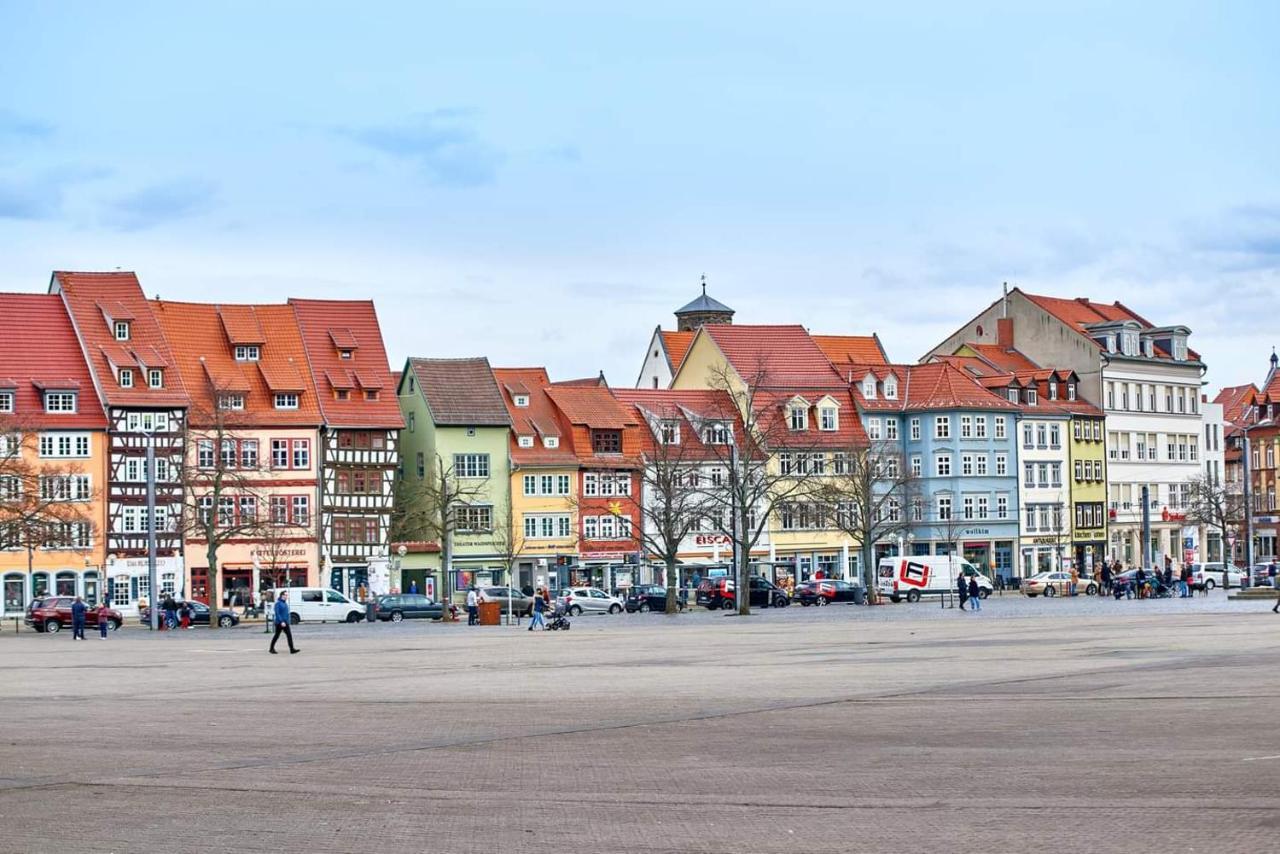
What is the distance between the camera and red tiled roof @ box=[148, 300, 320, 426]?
97812 millimetres

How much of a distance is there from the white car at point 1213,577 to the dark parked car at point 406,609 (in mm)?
42018

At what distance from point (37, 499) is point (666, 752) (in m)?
58.5

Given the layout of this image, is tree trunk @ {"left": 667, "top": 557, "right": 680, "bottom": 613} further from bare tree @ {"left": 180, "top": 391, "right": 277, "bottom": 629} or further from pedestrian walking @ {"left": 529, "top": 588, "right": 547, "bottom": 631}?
bare tree @ {"left": 180, "top": 391, "right": 277, "bottom": 629}

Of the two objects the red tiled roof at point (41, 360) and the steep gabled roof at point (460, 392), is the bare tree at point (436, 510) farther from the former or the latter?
the red tiled roof at point (41, 360)

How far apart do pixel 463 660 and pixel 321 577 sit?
56.7 m

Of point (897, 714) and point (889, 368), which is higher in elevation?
point (889, 368)

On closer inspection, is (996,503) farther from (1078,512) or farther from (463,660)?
(463,660)

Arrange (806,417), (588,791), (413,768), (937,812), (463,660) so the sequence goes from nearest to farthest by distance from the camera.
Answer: (937,812) → (588,791) → (413,768) → (463,660) → (806,417)

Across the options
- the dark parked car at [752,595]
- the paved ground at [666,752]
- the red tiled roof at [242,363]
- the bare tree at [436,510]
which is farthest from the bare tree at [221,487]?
the paved ground at [666,752]

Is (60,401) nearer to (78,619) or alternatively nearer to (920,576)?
(78,619)

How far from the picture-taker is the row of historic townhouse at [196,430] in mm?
91938

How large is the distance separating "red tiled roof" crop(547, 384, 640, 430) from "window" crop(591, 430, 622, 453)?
0.34 metres

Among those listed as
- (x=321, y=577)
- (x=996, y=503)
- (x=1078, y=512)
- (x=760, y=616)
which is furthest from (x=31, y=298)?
(x=1078, y=512)

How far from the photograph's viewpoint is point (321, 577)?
98438mm
